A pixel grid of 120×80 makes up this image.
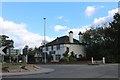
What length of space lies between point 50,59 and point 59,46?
468 cm

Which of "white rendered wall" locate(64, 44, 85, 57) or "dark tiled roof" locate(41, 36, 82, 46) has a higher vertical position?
"dark tiled roof" locate(41, 36, 82, 46)

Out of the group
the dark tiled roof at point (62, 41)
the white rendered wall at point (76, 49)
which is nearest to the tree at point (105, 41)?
the white rendered wall at point (76, 49)

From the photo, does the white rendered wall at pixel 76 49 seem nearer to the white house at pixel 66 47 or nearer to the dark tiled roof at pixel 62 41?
the white house at pixel 66 47

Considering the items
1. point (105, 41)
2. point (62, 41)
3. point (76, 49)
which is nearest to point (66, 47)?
point (76, 49)

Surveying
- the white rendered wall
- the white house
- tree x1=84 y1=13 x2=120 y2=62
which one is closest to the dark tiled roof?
the white house

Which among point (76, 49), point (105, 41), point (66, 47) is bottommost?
point (76, 49)

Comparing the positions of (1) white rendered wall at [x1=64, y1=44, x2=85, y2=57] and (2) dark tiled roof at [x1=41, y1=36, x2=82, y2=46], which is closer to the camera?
Result: (1) white rendered wall at [x1=64, y1=44, x2=85, y2=57]

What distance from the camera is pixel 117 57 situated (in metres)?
72.4

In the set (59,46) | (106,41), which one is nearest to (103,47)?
(106,41)

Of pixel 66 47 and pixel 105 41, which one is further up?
pixel 105 41

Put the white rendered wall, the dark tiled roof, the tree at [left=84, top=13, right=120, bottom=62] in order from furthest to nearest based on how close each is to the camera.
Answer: the dark tiled roof < the white rendered wall < the tree at [left=84, top=13, right=120, bottom=62]

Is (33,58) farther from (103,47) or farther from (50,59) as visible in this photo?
(103,47)

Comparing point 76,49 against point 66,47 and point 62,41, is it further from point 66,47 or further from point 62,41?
point 62,41

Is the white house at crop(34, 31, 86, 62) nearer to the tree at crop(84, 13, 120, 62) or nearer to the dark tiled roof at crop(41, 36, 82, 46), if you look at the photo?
the dark tiled roof at crop(41, 36, 82, 46)
